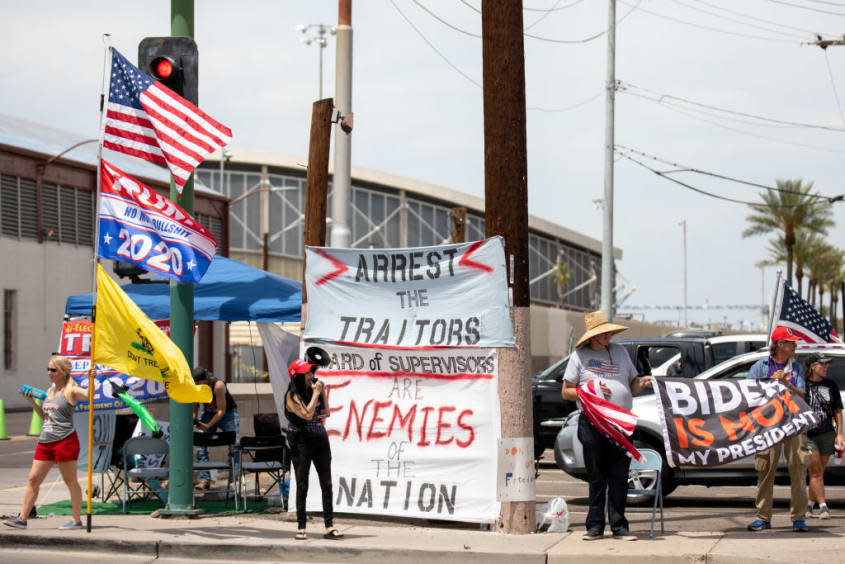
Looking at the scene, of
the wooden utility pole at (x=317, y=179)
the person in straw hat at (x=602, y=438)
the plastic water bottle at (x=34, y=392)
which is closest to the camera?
the person in straw hat at (x=602, y=438)

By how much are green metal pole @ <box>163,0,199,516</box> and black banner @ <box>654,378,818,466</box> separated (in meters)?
4.73

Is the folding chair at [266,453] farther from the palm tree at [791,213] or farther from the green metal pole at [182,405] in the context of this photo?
the palm tree at [791,213]

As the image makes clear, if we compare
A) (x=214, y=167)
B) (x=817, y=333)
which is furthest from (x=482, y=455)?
(x=214, y=167)

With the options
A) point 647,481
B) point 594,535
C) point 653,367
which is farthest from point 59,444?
point 653,367

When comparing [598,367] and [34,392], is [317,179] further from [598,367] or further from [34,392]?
[598,367]

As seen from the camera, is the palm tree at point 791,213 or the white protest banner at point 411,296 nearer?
the white protest banner at point 411,296

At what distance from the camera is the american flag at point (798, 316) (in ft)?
35.9

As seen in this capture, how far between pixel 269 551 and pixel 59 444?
2411 millimetres

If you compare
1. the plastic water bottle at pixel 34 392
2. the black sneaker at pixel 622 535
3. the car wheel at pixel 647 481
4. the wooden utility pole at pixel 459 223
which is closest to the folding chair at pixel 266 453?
the plastic water bottle at pixel 34 392

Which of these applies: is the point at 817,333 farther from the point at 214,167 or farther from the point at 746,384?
the point at 214,167

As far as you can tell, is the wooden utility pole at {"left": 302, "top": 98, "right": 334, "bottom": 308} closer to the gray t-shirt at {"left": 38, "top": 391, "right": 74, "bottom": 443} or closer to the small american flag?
the gray t-shirt at {"left": 38, "top": 391, "right": 74, "bottom": 443}

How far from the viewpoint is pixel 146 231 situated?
35.3 feet

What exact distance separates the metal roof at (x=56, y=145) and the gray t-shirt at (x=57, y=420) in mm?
32553

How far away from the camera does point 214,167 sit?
7388 centimetres
